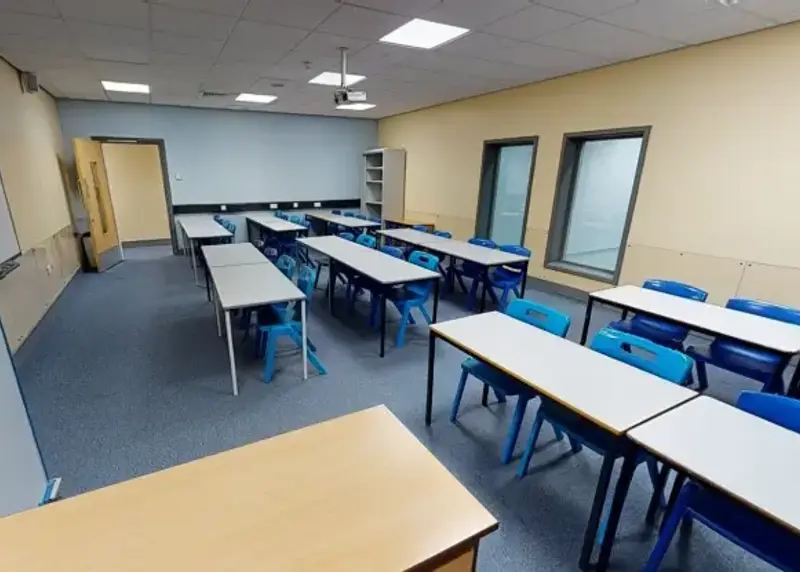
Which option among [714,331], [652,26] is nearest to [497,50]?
[652,26]

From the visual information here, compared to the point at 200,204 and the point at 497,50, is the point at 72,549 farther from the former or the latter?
the point at 200,204

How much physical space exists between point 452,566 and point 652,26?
406 centimetres

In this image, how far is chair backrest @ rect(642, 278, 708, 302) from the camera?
314cm

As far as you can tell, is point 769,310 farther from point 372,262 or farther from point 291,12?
point 291,12

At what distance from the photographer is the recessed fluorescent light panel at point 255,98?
624 cm

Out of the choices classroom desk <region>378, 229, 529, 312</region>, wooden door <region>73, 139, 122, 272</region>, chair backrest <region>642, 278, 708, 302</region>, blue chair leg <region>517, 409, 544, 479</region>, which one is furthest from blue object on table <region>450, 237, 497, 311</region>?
wooden door <region>73, 139, 122, 272</region>

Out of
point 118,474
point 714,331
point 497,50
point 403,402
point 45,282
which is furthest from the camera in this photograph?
point 45,282

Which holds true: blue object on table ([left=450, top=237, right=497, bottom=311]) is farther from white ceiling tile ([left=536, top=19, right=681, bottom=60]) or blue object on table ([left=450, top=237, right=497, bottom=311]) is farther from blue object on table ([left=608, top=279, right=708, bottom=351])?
white ceiling tile ([left=536, top=19, right=681, bottom=60])

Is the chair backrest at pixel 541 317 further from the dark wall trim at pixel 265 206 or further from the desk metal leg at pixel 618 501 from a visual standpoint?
the dark wall trim at pixel 265 206

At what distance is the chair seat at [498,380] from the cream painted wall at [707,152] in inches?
115

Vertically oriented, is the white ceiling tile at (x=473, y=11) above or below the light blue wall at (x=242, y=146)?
above

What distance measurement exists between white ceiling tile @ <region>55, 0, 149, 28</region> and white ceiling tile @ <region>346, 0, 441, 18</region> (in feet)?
5.18

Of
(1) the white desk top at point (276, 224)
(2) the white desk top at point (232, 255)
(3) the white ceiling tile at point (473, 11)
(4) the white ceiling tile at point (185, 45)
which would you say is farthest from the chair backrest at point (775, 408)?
(1) the white desk top at point (276, 224)

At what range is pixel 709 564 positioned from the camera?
1694mm
